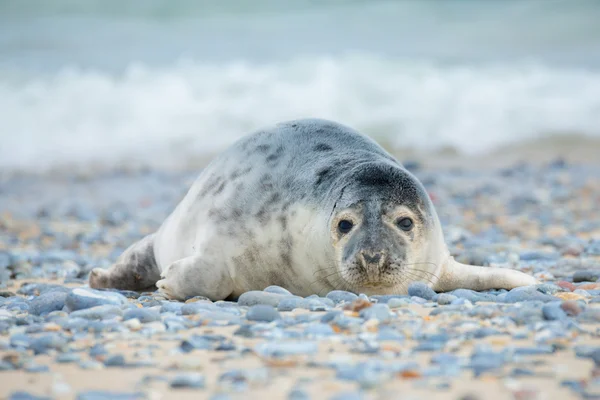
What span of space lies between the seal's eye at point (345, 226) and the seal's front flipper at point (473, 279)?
2.33 ft

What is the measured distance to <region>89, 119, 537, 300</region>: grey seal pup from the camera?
396 cm

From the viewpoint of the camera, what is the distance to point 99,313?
11.5ft

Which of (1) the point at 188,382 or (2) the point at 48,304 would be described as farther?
(2) the point at 48,304

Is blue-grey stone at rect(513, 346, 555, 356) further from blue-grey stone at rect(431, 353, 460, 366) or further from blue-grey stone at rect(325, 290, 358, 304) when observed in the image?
blue-grey stone at rect(325, 290, 358, 304)

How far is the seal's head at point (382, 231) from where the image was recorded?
3.84 metres

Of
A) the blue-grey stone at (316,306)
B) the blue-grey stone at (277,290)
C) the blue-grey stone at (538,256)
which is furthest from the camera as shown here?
the blue-grey stone at (538,256)

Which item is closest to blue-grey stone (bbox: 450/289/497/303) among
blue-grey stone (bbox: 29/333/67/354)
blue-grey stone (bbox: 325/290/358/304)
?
blue-grey stone (bbox: 325/290/358/304)

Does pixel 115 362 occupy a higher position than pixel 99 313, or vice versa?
pixel 99 313

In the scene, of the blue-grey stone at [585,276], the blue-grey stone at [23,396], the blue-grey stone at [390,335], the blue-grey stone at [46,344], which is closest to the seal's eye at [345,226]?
the blue-grey stone at [390,335]

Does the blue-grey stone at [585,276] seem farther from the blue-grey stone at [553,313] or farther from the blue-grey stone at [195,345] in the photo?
the blue-grey stone at [195,345]

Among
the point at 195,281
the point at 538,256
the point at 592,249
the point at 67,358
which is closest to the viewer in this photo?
the point at 67,358

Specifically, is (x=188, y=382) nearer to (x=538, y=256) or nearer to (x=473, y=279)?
(x=473, y=279)

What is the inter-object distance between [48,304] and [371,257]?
4.85 ft

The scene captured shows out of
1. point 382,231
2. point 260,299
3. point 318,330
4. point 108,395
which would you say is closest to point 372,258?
point 382,231
